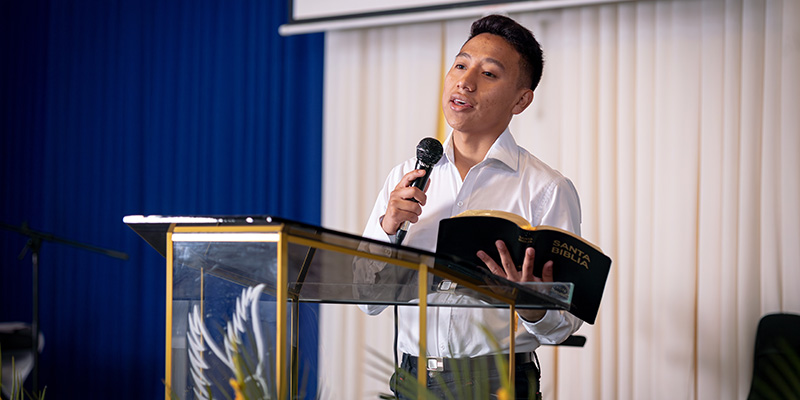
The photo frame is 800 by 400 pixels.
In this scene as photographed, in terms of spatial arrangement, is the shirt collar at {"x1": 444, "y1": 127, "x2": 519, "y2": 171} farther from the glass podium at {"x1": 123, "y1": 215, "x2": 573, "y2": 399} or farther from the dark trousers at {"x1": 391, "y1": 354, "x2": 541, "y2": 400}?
the glass podium at {"x1": 123, "y1": 215, "x2": 573, "y2": 399}

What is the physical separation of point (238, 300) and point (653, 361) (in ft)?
8.51

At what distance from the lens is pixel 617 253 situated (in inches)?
125

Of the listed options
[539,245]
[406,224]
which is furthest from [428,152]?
[539,245]

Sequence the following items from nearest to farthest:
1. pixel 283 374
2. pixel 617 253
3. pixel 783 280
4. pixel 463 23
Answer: pixel 283 374, pixel 783 280, pixel 617 253, pixel 463 23

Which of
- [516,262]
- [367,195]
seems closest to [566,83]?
[367,195]

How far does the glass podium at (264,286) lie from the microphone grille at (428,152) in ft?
1.55

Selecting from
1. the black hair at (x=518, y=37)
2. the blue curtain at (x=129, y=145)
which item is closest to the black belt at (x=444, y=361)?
the black hair at (x=518, y=37)

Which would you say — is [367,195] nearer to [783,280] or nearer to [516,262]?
[783,280]

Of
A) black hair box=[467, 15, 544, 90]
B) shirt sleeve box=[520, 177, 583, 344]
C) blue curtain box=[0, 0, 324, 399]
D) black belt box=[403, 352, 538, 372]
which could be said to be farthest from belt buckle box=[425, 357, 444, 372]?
blue curtain box=[0, 0, 324, 399]

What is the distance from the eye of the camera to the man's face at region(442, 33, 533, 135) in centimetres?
174

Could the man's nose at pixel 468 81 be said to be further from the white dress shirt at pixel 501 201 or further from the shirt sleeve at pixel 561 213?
the shirt sleeve at pixel 561 213

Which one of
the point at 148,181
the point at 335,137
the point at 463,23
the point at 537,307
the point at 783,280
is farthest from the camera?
the point at 148,181

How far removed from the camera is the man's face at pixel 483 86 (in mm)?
1740

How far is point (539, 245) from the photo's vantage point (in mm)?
1204
